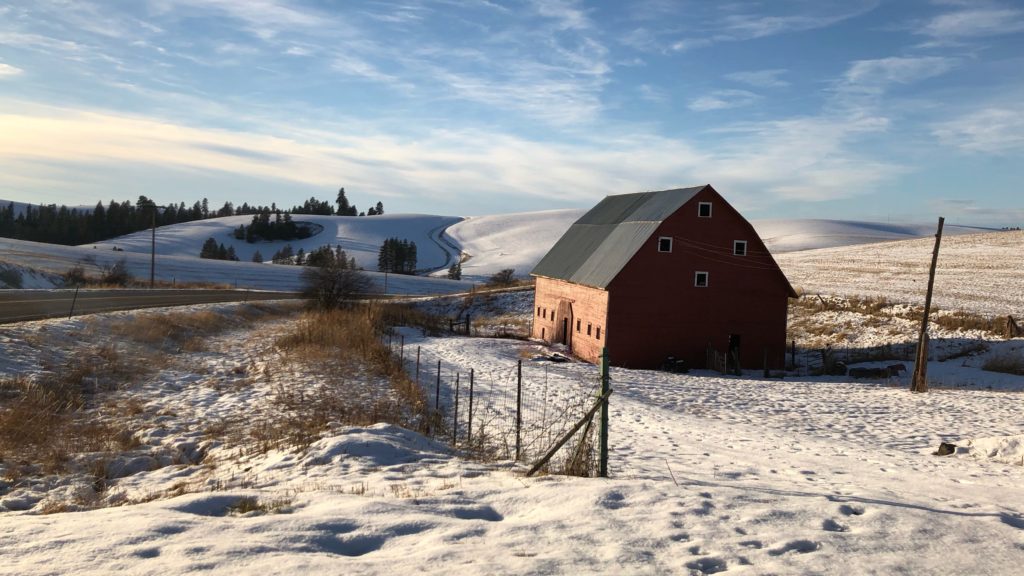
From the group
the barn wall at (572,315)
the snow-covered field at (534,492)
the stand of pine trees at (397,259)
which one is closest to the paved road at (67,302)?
the snow-covered field at (534,492)

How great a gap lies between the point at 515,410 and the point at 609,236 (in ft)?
66.4

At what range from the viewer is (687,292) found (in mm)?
31797

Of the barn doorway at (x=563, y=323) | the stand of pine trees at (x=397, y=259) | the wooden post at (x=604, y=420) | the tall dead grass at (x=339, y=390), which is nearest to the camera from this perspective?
the wooden post at (x=604, y=420)

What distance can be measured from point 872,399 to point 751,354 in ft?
31.8

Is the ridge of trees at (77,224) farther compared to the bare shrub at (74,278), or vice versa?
the ridge of trees at (77,224)

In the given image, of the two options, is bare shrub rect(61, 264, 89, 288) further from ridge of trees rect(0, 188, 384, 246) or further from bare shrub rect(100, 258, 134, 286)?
ridge of trees rect(0, 188, 384, 246)

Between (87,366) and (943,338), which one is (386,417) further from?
(943,338)

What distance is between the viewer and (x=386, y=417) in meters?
14.8

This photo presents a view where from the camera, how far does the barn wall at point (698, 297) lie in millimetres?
31062

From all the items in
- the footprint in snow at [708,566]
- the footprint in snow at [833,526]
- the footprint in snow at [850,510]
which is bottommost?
the footprint in snow at [708,566]

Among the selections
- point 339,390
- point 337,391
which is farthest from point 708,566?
point 339,390

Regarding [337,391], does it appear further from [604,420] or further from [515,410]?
[604,420]

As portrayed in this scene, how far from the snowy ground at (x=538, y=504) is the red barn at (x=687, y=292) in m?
13.4

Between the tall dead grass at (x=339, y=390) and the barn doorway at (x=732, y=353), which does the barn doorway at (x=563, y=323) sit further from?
the tall dead grass at (x=339, y=390)
